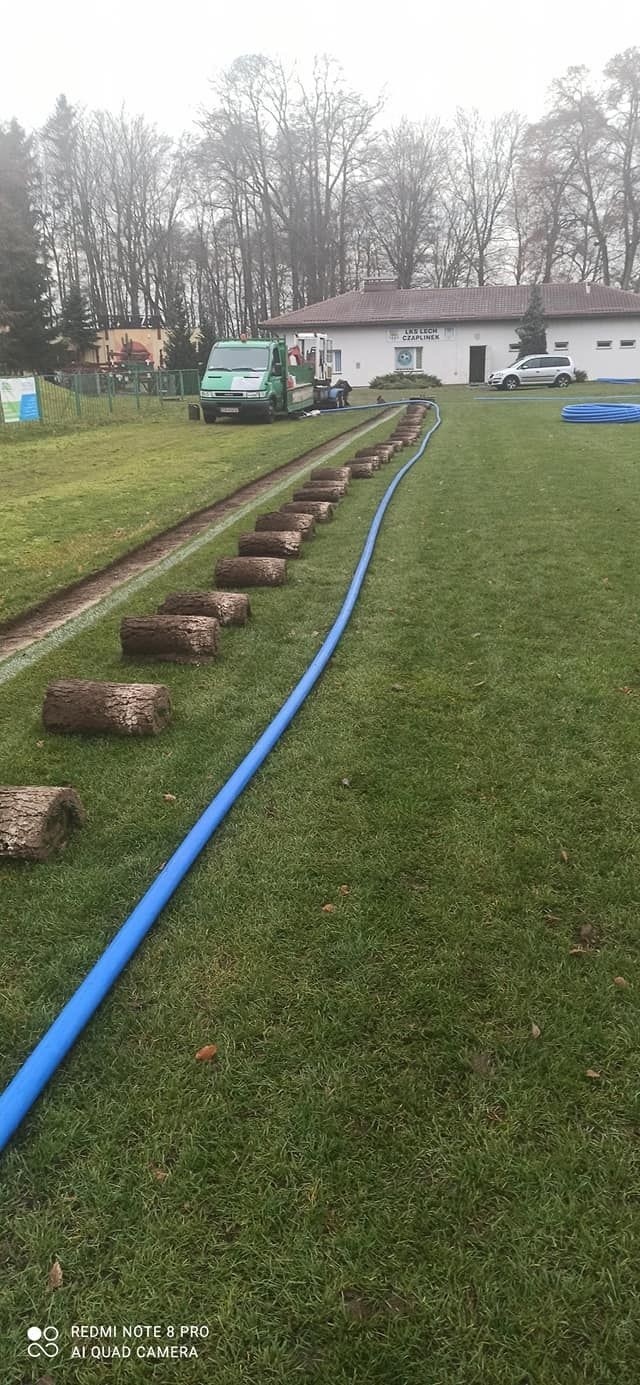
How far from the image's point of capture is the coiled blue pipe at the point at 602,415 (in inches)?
799

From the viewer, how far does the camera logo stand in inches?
63.6

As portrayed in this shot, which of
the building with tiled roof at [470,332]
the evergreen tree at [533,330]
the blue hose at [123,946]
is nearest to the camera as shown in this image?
the blue hose at [123,946]

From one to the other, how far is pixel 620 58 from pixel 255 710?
58.3 meters

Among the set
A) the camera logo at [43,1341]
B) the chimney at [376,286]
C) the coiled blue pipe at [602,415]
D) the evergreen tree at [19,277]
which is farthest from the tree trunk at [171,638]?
the chimney at [376,286]

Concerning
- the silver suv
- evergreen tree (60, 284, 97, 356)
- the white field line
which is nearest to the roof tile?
the silver suv

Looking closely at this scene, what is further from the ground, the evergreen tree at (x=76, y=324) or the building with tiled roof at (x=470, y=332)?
the evergreen tree at (x=76, y=324)

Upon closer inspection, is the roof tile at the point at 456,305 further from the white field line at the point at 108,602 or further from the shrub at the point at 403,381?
the white field line at the point at 108,602

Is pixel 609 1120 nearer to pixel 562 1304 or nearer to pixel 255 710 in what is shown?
pixel 562 1304

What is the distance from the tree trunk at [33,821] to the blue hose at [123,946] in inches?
18.7

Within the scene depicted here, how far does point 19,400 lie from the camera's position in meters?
22.6

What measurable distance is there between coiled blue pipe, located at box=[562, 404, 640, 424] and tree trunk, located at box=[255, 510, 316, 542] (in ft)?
48.0

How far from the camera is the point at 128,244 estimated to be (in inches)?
2293

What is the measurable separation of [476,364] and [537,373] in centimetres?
772

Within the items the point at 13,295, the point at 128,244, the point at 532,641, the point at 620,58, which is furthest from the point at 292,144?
the point at 532,641
